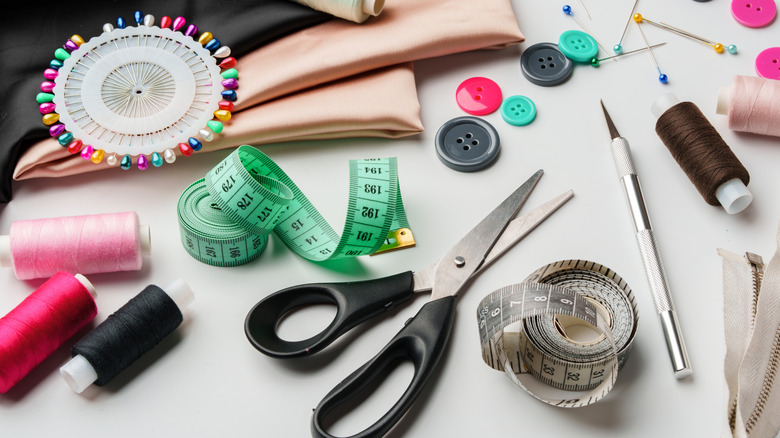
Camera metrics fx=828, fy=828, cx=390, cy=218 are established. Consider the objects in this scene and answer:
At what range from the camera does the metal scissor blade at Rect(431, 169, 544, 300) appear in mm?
1668

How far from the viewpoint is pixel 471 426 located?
5.07 ft

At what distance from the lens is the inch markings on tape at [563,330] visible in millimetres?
1506

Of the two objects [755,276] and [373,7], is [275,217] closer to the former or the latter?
[373,7]

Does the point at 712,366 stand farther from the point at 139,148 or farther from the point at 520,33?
the point at 139,148

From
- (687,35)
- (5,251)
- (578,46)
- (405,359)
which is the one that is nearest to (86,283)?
(5,251)

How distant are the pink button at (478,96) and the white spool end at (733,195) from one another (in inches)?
21.6

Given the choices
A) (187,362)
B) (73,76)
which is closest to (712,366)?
(187,362)

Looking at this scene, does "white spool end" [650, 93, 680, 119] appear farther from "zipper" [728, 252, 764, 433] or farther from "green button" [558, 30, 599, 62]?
"zipper" [728, 252, 764, 433]

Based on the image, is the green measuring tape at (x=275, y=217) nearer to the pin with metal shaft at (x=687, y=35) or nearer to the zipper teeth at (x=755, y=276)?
the zipper teeth at (x=755, y=276)

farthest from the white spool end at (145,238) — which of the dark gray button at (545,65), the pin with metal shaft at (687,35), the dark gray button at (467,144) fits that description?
the pin with metal shaft at (687,35)

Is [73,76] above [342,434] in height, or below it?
above

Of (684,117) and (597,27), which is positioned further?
(597,27)

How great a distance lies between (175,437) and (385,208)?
23.7 inches

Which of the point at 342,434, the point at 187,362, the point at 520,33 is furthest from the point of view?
the point at 520,33
